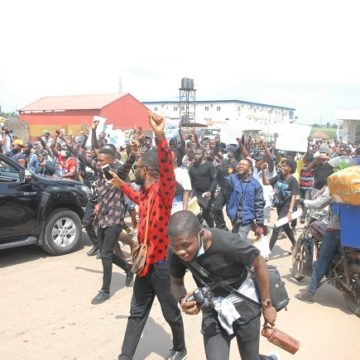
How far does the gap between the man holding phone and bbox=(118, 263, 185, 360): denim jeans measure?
144cm

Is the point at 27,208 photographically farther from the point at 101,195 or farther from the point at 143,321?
the point at 143,321

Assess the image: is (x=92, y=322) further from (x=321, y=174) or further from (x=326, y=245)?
(x=321, y=174)

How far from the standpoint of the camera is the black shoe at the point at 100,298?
5.06 metres

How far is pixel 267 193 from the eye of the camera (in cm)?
859

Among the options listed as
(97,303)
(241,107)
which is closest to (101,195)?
(97,303)

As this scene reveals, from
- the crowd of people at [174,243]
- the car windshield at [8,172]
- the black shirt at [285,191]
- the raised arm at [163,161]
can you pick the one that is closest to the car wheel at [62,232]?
the crowd of people at [174,243]

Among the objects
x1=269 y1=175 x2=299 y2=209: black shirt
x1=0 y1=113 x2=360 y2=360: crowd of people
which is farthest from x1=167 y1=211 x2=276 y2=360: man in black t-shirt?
x1=269 y1=175 x2=299 y2=209: black shirt

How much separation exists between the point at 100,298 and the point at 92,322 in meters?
0.51

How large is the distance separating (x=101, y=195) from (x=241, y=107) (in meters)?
74.7

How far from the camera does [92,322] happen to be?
4.58 metres

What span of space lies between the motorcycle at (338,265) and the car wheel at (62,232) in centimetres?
352

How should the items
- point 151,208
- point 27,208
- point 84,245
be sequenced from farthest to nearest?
point 84,245 < point 27,208 < point 151,208

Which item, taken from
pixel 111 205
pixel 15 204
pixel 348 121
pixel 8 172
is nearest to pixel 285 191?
pixel 111 205

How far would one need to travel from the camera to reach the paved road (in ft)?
13.2
